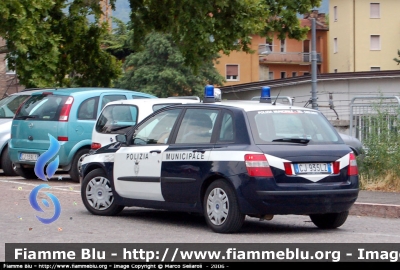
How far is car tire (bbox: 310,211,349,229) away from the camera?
10.3 metres

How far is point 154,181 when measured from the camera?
1055cm

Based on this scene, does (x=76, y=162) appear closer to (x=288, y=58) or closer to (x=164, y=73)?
(x=164, y=73)

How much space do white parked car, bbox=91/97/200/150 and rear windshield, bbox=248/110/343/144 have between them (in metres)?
5.45

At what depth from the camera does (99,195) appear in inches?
452

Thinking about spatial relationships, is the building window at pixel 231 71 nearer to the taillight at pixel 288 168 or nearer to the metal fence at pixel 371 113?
the metal fence at pixel 371 113

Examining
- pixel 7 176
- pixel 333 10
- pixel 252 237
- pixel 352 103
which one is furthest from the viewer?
pixel 333 10

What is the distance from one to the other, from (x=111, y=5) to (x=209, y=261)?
23.4m

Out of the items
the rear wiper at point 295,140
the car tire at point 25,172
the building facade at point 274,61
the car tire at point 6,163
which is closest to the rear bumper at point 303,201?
the rear wiper at point 295,140

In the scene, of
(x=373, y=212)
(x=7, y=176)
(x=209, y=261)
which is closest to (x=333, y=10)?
(x=7, y=176)

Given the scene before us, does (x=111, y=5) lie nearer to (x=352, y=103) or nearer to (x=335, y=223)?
(x=352, y=103)

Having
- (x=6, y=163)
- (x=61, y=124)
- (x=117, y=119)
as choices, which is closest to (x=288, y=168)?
(x=117, y=119)

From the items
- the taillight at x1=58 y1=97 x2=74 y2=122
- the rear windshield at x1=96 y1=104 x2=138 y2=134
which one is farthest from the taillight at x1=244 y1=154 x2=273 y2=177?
the taillight at x1=58 y1=97 x2=74 y2=122

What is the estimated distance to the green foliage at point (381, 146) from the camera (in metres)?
15.2

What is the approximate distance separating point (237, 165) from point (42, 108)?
8.38m
